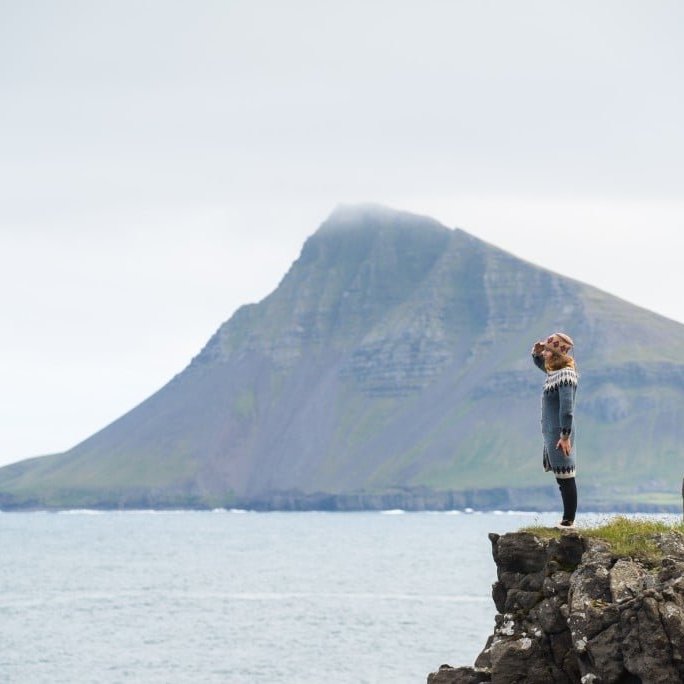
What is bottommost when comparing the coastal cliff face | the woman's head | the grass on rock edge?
the coastal cliff face

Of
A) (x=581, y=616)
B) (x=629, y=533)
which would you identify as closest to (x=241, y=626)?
(x=629, y=533)

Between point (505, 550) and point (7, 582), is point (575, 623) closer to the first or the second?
point (505, 550)

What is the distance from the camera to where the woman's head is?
29.2 metres

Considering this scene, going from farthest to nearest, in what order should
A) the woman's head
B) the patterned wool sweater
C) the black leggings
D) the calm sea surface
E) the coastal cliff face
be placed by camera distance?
the calm sea surface
the woman's head
the black leggings
the patterned wool sweater
the coastal cliff face

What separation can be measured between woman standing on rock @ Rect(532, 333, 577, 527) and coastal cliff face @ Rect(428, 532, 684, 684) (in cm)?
139

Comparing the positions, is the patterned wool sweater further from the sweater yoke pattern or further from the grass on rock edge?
the grass on rock edge

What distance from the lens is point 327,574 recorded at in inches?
7505

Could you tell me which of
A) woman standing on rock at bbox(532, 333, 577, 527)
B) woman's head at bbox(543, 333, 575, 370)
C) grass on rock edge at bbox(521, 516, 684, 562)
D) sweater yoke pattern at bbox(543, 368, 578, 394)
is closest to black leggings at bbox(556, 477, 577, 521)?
woman standing on rock at bbox(532, 333, 577, 527)

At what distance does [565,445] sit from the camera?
1127 inches

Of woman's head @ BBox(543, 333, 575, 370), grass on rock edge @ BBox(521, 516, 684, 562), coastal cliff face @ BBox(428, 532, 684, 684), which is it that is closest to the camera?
coastal cliff face @ BBox(428, 532, 684, 684)

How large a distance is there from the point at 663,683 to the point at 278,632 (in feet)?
303

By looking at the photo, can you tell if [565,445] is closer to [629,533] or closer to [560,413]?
[560,413]

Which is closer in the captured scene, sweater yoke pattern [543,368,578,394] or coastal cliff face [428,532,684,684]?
coastal cliff face [428,532,684,684]

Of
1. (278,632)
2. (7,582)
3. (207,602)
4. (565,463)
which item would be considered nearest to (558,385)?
(565,463)
